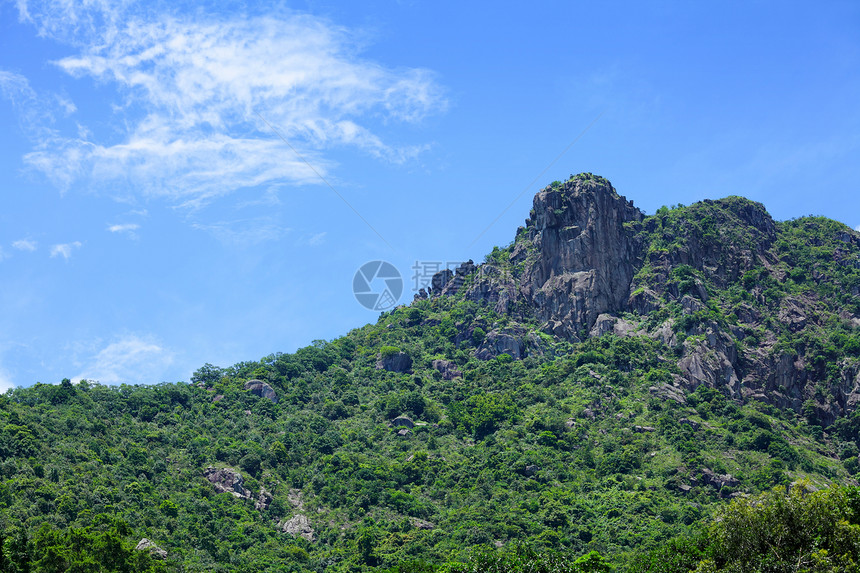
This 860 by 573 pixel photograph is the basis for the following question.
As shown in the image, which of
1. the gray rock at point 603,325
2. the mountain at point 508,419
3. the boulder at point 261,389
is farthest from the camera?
the gray rock at point 603,325

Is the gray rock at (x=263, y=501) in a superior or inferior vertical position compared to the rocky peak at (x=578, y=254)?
inferior

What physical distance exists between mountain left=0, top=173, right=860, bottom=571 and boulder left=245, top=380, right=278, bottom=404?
30cm

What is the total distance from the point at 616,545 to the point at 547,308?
55.6 metres

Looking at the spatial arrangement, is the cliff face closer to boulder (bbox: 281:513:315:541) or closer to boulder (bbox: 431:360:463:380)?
boulder (bbox: 431:360:463:380)

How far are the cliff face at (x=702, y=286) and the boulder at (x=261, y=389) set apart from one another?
117 feet

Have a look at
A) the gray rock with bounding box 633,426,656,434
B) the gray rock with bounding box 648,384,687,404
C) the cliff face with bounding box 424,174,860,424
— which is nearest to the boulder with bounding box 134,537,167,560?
the gray rock with bounding box 633,426,656,434

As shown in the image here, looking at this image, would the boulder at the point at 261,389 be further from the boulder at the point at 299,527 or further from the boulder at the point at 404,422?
the boulder at the point at 299,527

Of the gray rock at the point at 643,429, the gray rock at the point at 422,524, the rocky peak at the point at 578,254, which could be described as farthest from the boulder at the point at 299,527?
the rocky peak at the point at 578,254

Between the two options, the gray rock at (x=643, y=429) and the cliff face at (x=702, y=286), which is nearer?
the gray rock at (x=643, y=429)

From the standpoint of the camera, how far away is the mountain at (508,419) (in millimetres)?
87312

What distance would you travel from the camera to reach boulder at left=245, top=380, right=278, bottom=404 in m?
128

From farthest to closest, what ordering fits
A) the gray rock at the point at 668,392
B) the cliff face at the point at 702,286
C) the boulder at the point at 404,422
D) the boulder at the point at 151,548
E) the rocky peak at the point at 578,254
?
the rocky peak at the point at 578,254, the boulder at the point at 404,422, the cliff face at the point at 702,286, the gray rock at the point at 668,392, the boulder at the point at 151,548

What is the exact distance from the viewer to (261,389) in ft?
423

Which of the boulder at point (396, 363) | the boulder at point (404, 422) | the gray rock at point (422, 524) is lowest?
the gray rock at point (422, 524)
